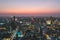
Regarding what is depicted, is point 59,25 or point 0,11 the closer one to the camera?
point 0,11

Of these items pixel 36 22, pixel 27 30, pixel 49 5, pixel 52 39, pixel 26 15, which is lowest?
pixel 52 39

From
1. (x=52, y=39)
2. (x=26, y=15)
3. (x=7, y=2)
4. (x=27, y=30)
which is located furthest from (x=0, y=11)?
(x=52, y=39)

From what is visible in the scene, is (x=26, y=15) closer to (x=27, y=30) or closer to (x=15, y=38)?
(x=27, y=30)

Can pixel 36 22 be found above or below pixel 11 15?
below

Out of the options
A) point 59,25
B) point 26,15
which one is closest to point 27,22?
point 26,15

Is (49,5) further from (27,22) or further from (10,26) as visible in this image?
(10,26)

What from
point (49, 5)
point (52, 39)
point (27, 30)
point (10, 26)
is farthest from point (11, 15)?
point (52, 39)

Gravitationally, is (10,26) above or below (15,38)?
above

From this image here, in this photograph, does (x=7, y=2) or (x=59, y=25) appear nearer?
(x=7, y=2)

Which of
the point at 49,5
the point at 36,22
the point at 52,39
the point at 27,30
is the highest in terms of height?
the point at 49,5
